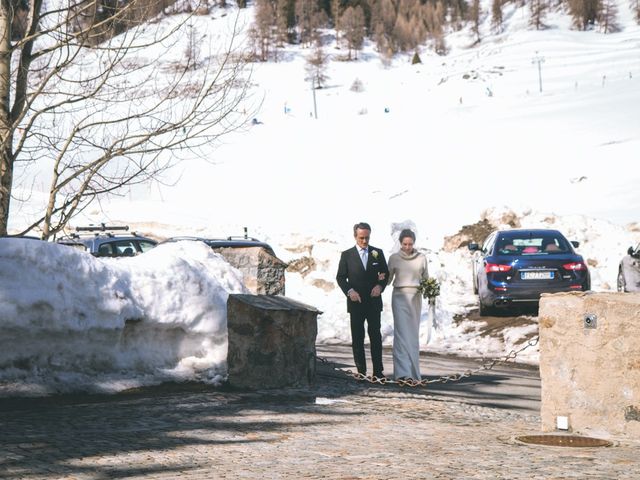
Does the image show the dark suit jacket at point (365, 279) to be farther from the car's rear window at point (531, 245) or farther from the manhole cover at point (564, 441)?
the car's rear window at point (531, 245)

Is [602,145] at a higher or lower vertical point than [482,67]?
lower

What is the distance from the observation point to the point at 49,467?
22.1 feet

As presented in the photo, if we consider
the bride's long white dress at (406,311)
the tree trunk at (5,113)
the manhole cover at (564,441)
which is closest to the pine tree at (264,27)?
the bride's long white dress at (406,311)

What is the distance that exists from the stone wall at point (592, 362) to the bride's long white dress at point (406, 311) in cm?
389

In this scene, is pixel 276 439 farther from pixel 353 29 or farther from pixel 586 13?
pixel 353 29

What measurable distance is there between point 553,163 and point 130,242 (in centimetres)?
3377

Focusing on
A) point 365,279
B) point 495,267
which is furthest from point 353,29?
point 365,279

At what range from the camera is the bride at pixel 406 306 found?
13.0m

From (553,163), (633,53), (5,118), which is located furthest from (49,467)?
(633,53)

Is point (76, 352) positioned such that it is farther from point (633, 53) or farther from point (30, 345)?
point (633, 53)

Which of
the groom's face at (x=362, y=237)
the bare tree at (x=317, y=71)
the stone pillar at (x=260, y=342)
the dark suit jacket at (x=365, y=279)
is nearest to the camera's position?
the stone pillar at (x=260, y=342)

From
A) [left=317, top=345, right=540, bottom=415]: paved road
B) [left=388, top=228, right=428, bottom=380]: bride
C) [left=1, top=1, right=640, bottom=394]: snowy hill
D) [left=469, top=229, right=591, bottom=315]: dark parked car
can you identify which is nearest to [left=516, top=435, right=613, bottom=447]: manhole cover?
[left=317, top=345, right=540, bottom=415]: paved road

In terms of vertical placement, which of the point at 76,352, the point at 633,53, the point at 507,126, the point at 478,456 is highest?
the point at 633,53

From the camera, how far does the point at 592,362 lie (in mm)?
8883
